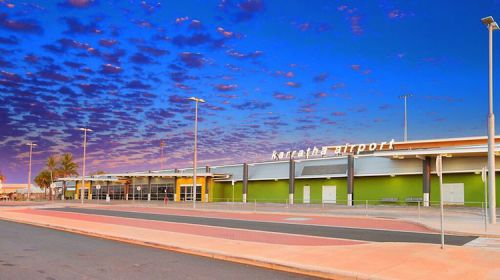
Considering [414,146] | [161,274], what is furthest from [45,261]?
[414,146]

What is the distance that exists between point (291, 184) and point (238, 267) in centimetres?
4358

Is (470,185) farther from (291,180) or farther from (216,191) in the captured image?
(216,191)

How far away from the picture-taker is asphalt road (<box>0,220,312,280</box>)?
10.1 meters

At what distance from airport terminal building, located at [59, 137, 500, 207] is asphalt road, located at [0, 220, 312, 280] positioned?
20.8 meters

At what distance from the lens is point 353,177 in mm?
49469

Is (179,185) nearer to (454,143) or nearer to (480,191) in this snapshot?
(454,143)

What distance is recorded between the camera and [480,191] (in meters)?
40.6

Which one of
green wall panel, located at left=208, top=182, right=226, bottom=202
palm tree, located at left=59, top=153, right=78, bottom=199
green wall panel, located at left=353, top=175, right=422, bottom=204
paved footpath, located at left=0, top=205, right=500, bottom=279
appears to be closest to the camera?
paved footpath, located at left=0, top=205, right=500, bottom=279

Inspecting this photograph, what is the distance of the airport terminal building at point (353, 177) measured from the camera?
41125 millimetres

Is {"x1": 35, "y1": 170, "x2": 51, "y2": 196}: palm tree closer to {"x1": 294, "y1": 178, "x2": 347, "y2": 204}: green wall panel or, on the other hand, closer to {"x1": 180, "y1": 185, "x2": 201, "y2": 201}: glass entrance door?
{"x1": 180, "y1": 185, "x2": 201, "y2": 201}: glass entrance door

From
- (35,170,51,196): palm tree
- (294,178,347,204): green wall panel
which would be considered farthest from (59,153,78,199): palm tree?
(294,178,347,204): green wall panel

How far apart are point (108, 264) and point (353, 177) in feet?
133

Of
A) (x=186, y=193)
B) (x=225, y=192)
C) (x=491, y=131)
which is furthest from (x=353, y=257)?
(x=186, y=193)

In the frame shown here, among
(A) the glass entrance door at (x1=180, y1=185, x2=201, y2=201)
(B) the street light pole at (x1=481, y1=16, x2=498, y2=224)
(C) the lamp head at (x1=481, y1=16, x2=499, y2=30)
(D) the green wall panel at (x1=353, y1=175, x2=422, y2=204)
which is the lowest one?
(A) the glass entrance door at (x1=180, y1=185, x2=201, y2=201)
